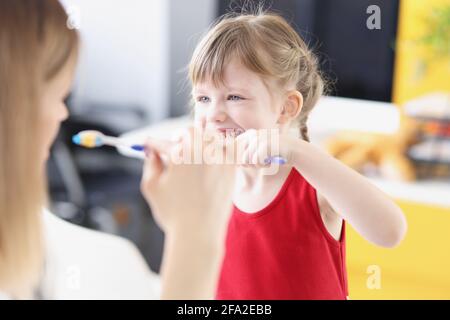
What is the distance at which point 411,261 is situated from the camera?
69 centimetres

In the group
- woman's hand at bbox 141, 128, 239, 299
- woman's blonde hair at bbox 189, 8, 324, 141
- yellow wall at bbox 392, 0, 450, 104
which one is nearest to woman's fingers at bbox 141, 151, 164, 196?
woman's hand at bbox 141, 128, 239, 299

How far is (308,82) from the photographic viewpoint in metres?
0.58

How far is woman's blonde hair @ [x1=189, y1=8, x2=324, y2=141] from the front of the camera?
1.83 feet

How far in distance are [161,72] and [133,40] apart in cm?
28

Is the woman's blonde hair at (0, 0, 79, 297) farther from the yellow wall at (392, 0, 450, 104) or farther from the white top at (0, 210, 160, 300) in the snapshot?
the yellow wall at (392, 0, 450, 104)

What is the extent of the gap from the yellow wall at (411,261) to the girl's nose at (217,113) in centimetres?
14

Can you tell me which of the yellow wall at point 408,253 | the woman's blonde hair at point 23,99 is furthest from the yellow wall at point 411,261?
the woman's blonde hair at point 23,99

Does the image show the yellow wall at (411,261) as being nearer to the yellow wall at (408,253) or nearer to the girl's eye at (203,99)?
the yellow wall at (408,253)

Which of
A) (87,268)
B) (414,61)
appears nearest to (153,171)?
(87,268)

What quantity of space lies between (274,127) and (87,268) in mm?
251

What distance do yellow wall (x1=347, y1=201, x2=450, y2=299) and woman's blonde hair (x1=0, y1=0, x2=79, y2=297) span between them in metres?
0.26

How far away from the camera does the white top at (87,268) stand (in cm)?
65

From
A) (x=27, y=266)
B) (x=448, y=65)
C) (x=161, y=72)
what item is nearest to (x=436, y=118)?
(x=448, y=65)
